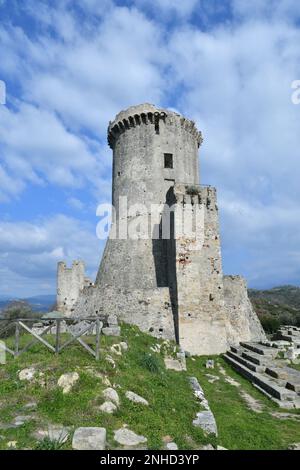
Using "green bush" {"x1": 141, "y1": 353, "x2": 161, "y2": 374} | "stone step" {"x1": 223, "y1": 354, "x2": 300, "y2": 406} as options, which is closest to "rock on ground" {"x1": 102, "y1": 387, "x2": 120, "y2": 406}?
"green bush" {"x1": 141, "y1": 353, "x2": 161, "y2": 374}

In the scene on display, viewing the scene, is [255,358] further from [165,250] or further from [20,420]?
[20,420]

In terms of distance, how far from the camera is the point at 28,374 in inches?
303

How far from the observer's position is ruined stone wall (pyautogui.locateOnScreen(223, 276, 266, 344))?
20922 millimetres

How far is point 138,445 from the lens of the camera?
5.42 metres

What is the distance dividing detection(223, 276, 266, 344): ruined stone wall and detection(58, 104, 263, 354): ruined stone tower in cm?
6

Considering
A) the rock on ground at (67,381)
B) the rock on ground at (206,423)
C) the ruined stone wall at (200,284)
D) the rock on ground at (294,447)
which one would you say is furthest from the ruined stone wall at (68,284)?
the rock on ground at (294,447)

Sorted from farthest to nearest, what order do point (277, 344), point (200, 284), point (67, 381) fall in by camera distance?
point (200, 284) < point (277, 344) < point (67, 381)

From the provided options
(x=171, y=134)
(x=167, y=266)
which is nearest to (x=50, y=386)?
(x=167, y=266)

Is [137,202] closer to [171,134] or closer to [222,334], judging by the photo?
[171,134]

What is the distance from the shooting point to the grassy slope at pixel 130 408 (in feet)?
19.5

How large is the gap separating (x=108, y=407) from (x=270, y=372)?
362 inches

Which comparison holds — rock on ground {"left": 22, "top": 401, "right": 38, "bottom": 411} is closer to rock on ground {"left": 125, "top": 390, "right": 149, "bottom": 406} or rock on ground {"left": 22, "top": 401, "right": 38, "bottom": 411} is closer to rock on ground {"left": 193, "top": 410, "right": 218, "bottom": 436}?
rock on ground {"left": 125, "top": 390, "right": 149, "bottom": 406}

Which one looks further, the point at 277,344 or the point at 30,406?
the point at 277,344

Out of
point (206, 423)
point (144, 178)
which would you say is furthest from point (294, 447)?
point (144, 178)
